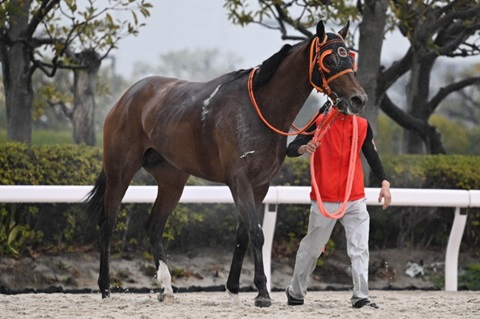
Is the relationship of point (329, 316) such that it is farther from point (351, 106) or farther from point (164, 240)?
point (164, 240)

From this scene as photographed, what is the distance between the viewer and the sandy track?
6469 millimetres

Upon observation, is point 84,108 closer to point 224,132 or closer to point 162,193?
point 162,193

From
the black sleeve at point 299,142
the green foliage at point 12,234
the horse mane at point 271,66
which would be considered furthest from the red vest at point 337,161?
the green foliage at point 12,234

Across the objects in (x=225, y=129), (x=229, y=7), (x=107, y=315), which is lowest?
(x=107, y=315)

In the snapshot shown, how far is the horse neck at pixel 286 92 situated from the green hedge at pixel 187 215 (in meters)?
2.05

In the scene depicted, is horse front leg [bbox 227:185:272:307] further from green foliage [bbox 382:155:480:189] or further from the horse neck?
green foliage [bbox 382:155:480:189]

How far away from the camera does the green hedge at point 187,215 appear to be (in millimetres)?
8688

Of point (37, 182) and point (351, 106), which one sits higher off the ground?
point (351, 106)

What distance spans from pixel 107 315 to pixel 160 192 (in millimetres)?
1556

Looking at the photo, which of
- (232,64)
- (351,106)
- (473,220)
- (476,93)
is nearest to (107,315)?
(351,106)

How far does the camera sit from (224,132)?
683 centimetres

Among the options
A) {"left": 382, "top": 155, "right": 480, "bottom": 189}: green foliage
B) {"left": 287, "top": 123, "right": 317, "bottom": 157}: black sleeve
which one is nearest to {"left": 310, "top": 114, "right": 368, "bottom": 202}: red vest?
{"left": 287, "top": 123, "right": 317, "bottom": 157}: black sleeve

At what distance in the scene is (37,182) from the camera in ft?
28.7

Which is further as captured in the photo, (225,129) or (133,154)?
(133,154)
